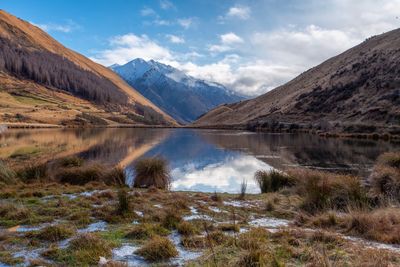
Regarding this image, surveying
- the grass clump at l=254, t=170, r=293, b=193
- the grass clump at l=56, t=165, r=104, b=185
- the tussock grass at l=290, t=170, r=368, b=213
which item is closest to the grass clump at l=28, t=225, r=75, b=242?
the tussock grass at l=290, t=170, r=368, b=213

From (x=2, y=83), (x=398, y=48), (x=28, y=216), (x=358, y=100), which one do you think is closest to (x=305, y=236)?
(x=28, y=216)

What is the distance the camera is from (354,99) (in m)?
86.4

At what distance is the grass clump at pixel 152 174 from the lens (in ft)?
55.8

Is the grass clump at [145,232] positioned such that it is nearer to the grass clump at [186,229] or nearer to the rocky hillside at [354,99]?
the grass clump at [186,229]

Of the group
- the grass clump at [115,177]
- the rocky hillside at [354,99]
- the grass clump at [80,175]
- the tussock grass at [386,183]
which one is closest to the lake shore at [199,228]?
the tussock grass at [386,183]

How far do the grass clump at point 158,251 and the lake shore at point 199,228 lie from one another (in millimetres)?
16

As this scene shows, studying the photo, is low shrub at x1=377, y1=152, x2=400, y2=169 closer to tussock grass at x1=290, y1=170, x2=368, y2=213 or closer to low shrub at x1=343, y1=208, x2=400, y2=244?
tussock grass at x1=290, y1=170, x2=368, y2=213

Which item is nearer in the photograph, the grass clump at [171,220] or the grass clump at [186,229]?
the grass clump at [186,229]

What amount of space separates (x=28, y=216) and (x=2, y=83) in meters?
186

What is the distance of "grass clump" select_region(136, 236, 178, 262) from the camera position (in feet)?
20.7

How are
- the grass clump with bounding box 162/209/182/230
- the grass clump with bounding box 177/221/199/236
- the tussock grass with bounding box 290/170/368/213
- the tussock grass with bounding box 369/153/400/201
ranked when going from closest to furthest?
the grass clump with bounding box 177/221/199/236, the grass clump with bounding box 162/209/182/230, the tussock grass with bounding box 290/170/368/213, the tussock grass with bounding box 369/153/400/201

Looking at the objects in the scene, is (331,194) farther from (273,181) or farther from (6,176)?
(6,176)

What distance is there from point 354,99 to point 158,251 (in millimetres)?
88212

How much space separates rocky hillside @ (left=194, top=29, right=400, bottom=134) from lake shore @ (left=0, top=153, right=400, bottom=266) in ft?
166
